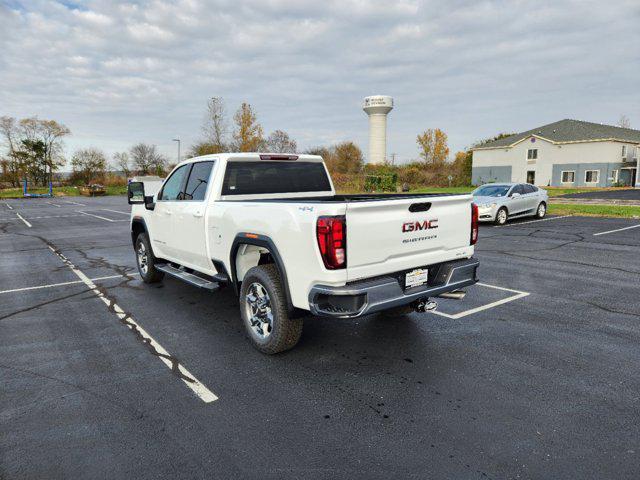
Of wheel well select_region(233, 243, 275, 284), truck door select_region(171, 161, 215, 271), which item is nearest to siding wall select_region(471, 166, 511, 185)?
truck door select_region(171, 161, 215, 271)

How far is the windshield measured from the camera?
16359 millimetres

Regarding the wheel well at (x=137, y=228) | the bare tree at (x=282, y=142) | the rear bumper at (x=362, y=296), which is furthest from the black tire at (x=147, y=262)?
the bare tree at (x=282, y=142)

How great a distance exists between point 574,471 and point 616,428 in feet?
2.34

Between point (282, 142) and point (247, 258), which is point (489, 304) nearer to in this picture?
point (247, 258)

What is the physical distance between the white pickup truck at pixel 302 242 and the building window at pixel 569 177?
47896mm

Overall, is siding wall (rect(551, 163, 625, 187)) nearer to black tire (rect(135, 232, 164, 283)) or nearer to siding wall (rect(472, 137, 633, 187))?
siding wall (rect(472, 137, 633, 187))

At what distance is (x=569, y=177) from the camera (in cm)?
4594

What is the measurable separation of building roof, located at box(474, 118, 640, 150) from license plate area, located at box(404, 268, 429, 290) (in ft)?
160

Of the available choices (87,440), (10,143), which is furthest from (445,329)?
(10,143)

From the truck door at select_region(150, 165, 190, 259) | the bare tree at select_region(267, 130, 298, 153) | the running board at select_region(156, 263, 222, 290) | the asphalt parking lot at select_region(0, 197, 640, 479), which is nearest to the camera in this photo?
the asphalt parking lot at select_region(0, 197, 640, 479)

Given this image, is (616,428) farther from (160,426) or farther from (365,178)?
(365,178)

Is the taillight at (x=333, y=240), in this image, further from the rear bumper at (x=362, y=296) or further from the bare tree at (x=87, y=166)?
the bare tree at (x=87, y=166)

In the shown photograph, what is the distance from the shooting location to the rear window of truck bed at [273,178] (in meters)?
5.37

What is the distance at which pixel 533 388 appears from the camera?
366 cm
